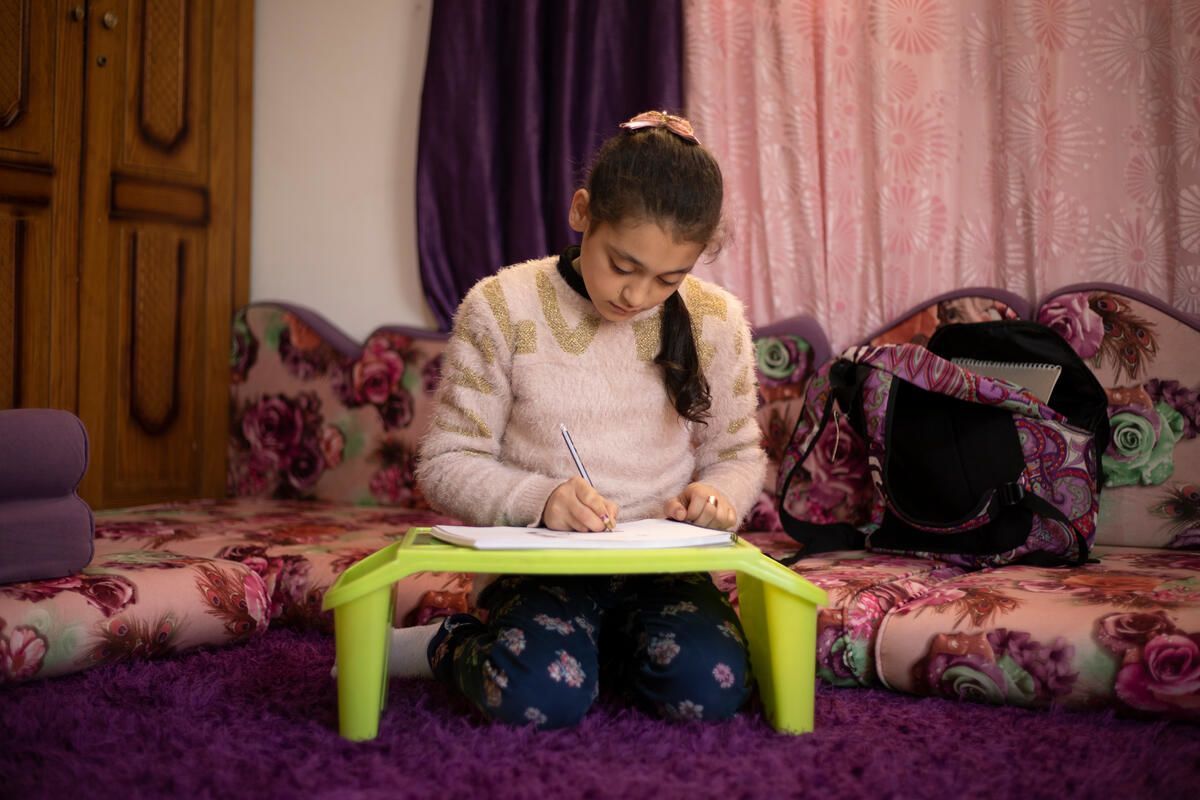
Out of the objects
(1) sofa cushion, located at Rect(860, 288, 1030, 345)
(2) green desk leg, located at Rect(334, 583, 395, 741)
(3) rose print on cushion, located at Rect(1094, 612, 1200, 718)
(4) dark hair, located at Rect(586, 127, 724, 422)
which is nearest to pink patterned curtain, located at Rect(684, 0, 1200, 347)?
(1) sofa cushion, located at Rect(860, 288, 1030, 345)

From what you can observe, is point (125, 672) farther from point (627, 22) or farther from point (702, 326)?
point (627, 22)

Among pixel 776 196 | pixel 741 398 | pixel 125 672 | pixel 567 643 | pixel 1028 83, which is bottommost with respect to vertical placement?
pixel 125 672

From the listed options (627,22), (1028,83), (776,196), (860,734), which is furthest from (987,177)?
(860,734)

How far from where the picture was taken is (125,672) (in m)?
1.61

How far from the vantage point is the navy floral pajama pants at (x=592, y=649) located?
52.1 inches

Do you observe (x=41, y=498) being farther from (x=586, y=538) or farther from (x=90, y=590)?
(x=586, y=538)

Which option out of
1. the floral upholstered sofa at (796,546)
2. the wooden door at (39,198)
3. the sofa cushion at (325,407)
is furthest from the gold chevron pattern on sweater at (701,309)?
the wooden door at (39,198)

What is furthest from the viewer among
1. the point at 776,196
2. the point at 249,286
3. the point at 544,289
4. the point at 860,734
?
the point at 249,286

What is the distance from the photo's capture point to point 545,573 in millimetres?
1229

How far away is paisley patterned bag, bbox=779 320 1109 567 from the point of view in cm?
181

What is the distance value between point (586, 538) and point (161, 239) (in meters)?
1.99

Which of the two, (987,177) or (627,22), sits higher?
(627,22)

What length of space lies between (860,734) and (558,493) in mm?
451

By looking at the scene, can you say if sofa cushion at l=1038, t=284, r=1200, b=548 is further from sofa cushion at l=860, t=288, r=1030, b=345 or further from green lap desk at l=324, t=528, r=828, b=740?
green lap desk at l=324, t=528, r=828, b=740
